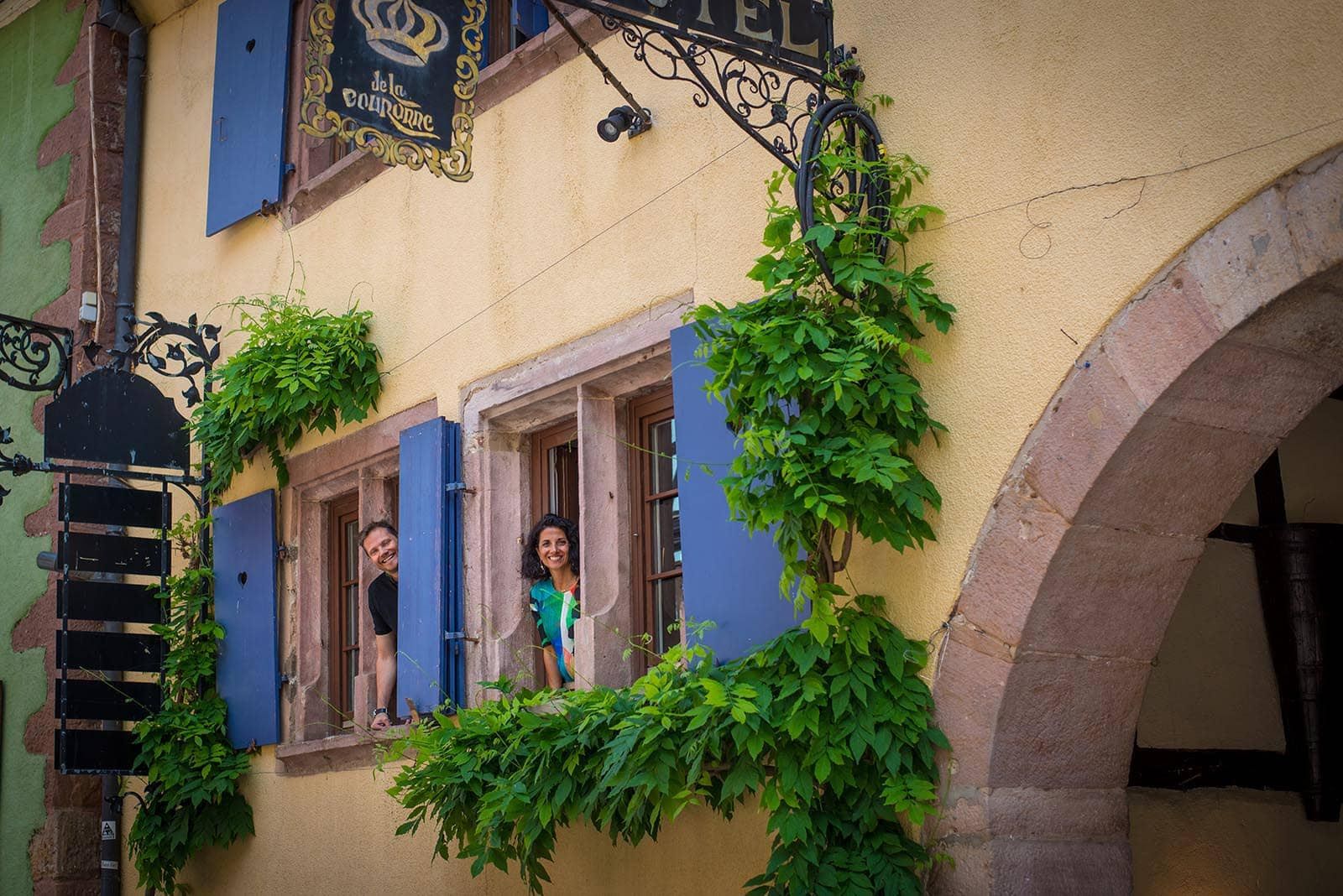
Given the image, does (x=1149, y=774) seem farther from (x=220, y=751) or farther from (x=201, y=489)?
(x=201, y=489)

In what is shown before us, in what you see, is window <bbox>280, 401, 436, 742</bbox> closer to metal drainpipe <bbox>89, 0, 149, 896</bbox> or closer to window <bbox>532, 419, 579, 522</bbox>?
window <bbox>532, 419, 579, 522</bbox>

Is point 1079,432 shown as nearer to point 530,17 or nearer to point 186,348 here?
point 530,17

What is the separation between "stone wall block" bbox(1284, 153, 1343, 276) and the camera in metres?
3.60

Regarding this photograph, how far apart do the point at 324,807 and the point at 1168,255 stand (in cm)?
417

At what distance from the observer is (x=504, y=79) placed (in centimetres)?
634

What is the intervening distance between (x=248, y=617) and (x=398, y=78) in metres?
3.12

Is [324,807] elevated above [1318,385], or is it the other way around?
[1318,385]

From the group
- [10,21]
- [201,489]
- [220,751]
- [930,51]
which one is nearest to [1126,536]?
[930,51]

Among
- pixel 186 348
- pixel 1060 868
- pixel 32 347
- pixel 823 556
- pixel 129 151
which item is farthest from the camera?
pixel 129 151

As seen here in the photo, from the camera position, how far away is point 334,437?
6.99m

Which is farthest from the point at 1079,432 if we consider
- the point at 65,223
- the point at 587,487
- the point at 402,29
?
the point at 65,223

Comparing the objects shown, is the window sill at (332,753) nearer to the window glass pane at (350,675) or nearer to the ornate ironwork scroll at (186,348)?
the window glass pane at (350,675)

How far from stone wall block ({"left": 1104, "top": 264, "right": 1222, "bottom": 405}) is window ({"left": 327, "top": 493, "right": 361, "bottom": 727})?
389 centimetres

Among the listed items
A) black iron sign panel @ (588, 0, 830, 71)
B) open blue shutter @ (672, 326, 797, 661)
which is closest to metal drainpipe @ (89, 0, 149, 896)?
open blue shutter @ (672, 326, 797, 661)
